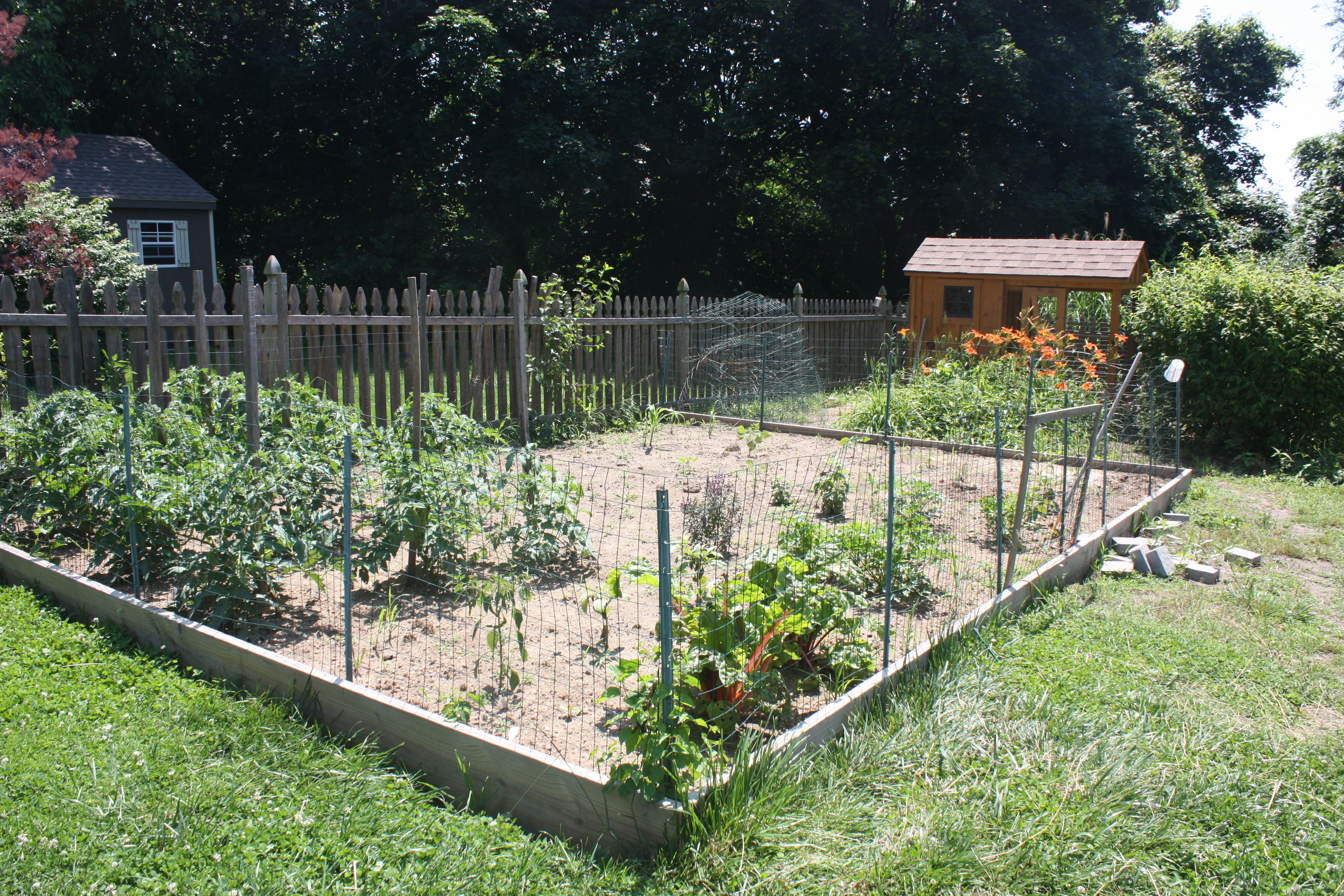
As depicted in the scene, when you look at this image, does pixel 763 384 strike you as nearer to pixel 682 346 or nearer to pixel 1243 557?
pixel 682 346

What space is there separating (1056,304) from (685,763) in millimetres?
11657

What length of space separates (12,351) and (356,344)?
8.52ft

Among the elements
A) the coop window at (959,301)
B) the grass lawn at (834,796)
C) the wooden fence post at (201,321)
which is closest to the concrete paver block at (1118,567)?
the grass lawn at (834,796)

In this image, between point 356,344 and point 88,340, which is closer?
point 88,340

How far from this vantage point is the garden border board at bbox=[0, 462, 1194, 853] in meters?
2.89

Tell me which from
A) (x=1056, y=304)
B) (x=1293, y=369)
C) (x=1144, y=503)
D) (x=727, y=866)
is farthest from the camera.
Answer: (x=1056, y=304)

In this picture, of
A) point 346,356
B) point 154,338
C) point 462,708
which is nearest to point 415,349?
point 346,356

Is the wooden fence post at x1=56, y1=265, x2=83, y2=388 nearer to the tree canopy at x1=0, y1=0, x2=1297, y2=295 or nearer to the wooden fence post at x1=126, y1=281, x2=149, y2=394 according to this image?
the wooden fence post at x1=126, y1=281, x2=149, y2=394

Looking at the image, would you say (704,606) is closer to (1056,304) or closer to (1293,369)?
(1293,369)

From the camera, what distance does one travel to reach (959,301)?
45.7ft

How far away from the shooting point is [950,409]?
980 centimetres

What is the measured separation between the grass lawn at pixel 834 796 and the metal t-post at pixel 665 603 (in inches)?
16.3

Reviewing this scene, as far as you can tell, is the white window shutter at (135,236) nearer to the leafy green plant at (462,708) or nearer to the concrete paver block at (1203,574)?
the leafy green plant at (462,708)

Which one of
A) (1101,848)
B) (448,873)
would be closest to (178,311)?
(448,873)
